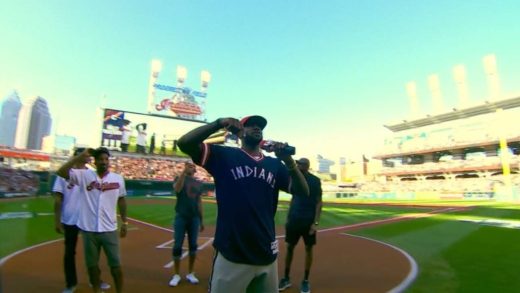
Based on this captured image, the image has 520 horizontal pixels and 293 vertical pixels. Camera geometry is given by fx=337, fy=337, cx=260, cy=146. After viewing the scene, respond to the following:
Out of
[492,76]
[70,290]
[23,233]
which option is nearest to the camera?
[70,290]

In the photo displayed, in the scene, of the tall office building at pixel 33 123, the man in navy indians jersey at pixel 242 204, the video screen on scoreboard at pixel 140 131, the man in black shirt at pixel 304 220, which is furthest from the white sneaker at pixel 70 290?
the tall office building at pixel 33 123

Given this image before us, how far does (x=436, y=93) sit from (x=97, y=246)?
7894 centimetres

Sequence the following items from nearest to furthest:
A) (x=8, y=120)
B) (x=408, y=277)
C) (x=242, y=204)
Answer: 1. (x=242, y=204)
2. (x=408, y=277)
3. (x=8, y=120)

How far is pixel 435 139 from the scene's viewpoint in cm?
6900

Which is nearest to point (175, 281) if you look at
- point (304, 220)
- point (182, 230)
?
point (182, 230)

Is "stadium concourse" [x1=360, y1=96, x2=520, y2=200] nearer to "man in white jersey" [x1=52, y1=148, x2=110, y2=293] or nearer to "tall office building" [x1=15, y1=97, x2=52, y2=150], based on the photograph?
"man in white jersey" [x1=52, y1=148, x2=110, y2=293]

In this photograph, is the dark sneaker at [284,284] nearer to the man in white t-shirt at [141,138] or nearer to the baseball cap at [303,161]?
the baseball cap at [303,161]

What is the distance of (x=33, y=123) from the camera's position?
81375 millimetres

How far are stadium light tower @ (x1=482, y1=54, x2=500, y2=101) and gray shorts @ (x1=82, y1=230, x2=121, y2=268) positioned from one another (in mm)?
72982

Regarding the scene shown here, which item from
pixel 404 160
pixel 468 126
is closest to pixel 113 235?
pixel 468 126

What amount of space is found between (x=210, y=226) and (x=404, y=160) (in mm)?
68854

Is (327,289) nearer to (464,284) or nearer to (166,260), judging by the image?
(464,284)

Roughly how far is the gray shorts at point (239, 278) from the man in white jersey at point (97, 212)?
2.69 meters

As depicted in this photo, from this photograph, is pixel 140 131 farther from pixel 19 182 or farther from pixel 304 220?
pixel 304 220
